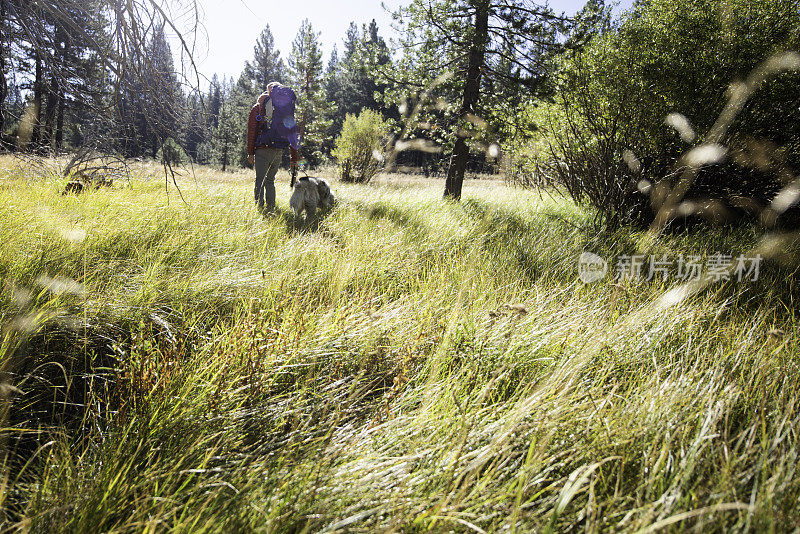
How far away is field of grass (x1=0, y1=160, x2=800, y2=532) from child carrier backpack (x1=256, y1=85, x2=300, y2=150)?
108 inches

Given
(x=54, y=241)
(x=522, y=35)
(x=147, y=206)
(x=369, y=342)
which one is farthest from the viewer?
(x=522, y=35)

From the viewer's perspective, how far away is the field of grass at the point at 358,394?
1.00 m

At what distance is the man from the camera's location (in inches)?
203

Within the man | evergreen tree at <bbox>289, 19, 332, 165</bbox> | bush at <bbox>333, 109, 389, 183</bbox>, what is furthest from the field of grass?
evergreen tree at <bbox>289, 19, 332, 165</bbox>

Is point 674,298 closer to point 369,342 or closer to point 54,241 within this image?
point 369,342

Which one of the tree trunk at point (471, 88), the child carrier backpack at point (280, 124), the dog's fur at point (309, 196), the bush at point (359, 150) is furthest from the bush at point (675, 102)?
the bush at point (359, 150)

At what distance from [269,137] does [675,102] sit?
210 inches

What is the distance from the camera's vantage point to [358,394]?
5.23ft

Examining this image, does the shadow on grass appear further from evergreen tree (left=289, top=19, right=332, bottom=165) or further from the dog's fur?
evergreen tree (left=289, top=19, right=332, bottom=165)

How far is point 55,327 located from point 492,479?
6.16 feet

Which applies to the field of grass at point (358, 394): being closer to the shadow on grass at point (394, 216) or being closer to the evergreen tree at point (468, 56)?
the shadow on grass at point (394, 216)

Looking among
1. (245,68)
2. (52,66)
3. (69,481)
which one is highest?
(245,68)

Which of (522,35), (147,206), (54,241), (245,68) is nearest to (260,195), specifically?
(147,206)

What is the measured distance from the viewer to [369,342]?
5.98ft
